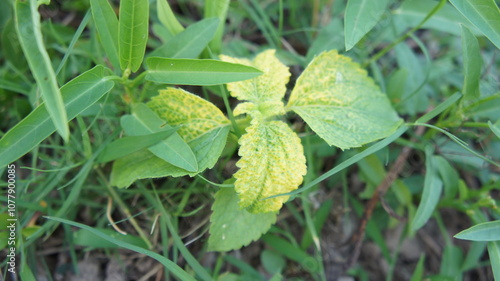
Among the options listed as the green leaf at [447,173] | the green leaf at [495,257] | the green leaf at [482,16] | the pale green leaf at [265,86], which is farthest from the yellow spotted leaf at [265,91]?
the green leaf at [495,257]

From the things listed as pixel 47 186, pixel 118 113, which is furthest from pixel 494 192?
pixel 47 186

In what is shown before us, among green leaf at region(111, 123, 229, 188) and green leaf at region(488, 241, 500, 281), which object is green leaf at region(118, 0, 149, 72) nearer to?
green leaf at region(111, 123, 229, 188)

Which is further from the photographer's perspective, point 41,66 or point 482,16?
point 482,16

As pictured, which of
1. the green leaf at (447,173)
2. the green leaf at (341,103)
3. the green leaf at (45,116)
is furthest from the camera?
the green leaf at (447,173)

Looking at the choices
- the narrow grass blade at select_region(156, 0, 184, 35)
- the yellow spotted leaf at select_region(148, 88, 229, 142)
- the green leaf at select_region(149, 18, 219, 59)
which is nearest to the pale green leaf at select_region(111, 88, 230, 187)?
the yellow spotted leaf at select_region(148, 88, 229, 142)

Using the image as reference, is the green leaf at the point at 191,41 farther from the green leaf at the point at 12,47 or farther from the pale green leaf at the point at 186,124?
the green leaf at the point at 12,47

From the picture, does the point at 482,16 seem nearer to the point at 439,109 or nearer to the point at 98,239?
the point at 439,109

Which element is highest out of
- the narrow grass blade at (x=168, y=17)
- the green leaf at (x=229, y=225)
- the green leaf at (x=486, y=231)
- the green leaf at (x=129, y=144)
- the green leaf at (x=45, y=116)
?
the narrow grass blade at (x=168, y=17)

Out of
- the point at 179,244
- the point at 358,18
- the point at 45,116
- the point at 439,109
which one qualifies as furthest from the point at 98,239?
the point at 439,109
